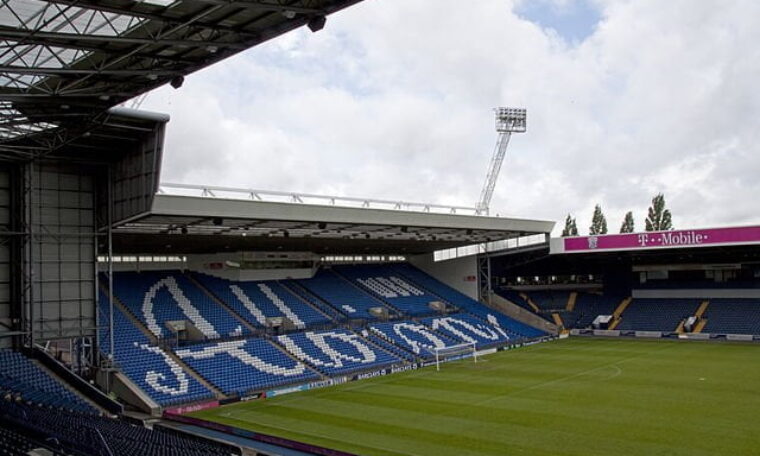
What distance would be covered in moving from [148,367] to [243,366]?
15.1 ft

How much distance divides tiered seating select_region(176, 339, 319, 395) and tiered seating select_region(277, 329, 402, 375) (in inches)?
42.7

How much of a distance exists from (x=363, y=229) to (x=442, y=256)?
18.0 m

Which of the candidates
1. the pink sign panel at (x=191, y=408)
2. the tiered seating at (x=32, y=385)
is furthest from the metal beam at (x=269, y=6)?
the pink sign panel at (x=191, y=408)

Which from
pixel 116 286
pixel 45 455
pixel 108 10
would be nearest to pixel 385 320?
pixel 116 286

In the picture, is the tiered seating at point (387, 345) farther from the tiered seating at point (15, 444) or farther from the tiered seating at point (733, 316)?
the tiered seating at point (15, 444)

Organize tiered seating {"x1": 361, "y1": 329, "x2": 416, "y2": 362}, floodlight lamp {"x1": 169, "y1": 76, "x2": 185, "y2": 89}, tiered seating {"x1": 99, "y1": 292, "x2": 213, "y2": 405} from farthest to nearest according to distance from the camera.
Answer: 1. tiered seating {"x1": 361, "y1": 329, "x2": 416, "y2": 362}
2. tiered seating {"x1": 99, "y1": 292, "x2": 213, "y2": 405}
3. floodlight lamp {"x1": 169, "y1": 76, "x2": 185, "y2": 89}

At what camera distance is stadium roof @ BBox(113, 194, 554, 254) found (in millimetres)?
28203

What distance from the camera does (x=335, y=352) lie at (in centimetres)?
3641

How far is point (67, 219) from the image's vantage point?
2886cm

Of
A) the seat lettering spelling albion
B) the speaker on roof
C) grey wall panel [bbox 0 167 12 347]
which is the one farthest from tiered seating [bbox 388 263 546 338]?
the speaker on roof

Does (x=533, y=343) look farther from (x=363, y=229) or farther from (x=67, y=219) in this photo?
(x=67, y=219)

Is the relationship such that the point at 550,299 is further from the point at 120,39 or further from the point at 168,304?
the point at 120,39

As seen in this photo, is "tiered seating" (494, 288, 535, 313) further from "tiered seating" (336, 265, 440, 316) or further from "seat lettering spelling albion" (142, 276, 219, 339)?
"seat lettering spelling albion" (142, 276, 219, 339)

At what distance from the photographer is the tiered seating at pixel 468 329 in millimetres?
43312
